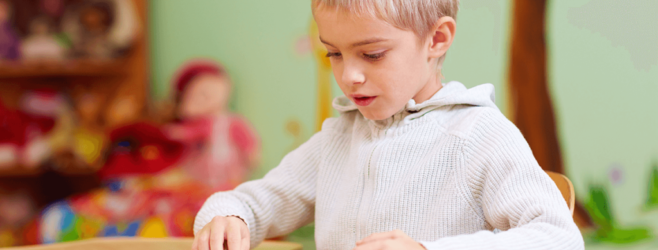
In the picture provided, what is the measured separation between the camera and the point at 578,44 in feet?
3.95

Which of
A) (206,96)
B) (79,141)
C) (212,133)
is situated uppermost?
(206,96)

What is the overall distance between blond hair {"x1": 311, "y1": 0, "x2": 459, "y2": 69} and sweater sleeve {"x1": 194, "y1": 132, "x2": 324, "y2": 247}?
0.24 m

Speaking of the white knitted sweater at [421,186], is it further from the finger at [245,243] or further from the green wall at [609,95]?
the green wall at [609,95]

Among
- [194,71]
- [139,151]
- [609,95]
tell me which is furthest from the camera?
[194,71]

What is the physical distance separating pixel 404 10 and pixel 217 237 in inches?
13.5

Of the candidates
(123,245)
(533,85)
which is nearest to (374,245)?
(123,245)

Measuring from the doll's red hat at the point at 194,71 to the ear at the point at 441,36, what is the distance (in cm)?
110

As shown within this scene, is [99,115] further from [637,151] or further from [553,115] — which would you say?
[637,151]

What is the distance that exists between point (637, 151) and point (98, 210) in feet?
4.39

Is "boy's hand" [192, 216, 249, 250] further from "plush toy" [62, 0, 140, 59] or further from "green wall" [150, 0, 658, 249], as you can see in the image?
"plush toy" [62, 0, 140, 59]

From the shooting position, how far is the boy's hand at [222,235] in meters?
0.65

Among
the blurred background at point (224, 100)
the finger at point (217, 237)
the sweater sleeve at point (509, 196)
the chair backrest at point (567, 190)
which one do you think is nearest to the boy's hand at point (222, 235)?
the finger at point (217, 237)

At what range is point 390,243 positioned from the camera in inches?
19.7

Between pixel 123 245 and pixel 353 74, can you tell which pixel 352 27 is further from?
pixel 123 245
